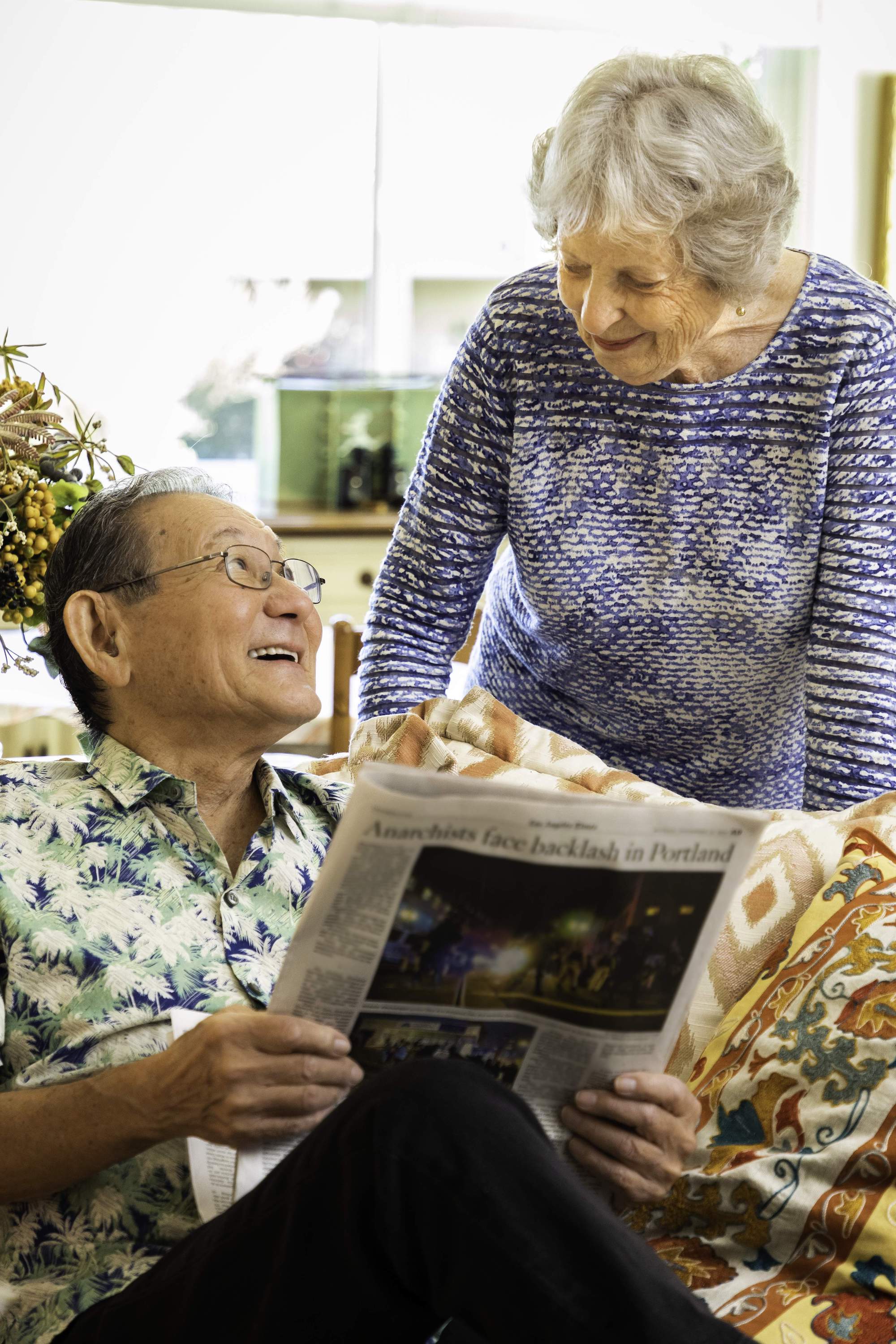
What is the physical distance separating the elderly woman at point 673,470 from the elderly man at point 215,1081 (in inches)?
12.4

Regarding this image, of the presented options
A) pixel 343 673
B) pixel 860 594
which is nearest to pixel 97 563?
pixel 860 594

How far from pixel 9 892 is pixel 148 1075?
24 centimetres

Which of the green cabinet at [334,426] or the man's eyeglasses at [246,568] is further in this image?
the green cabinet at [334,426]

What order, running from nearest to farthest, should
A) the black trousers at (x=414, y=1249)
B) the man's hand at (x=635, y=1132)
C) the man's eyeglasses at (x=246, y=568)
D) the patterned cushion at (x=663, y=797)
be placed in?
the black trousers at (x=414, y=1249) < the man's hand at (x=635, y=1132) < the man's eyeglasses at (x=246, y=568) < the patterned cushion at (x=663, y=797)

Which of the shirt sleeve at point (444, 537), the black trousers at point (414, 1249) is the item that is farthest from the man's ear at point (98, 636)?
the black trousers at point (414, 1249)

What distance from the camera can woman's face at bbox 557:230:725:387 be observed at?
56.7 inches

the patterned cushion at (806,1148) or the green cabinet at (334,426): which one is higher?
the green cabinet at (334,426)

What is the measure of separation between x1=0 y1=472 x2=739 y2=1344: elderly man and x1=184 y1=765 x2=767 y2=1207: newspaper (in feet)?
0.16

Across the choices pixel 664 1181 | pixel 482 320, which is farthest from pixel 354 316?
pixel 664 1181

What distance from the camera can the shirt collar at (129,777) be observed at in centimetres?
128

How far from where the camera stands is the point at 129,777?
1.29m

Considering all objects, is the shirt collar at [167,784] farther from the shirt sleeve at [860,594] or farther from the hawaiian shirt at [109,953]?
the shirt sleeve at [860,594]

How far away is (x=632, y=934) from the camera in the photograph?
968 mm

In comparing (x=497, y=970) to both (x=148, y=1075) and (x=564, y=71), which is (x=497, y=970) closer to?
(x=148, y=1075)
